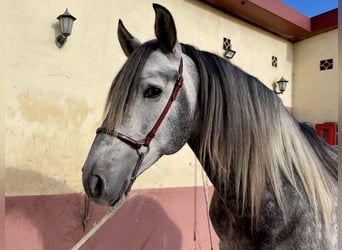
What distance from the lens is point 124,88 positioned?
818 mm

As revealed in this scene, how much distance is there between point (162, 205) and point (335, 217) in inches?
64.6

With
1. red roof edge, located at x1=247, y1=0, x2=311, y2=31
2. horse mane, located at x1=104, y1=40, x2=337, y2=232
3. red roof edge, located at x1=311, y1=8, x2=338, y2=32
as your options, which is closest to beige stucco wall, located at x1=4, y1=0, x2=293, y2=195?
horse mane, located at x1=104, y1=40, x2=337, y2=232

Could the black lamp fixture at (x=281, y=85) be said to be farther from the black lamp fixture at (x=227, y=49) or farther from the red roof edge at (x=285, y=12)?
the black lamp fixture at (x=227, y=49)

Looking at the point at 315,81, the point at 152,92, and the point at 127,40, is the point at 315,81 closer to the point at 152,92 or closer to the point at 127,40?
the point at 127,40

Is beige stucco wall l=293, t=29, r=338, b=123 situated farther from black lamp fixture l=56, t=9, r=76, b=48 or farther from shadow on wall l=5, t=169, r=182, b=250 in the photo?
black lamp fixture l=56, t=9, r=76, b=48

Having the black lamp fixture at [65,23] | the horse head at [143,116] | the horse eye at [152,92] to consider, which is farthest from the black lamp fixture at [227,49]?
the horse eye at [152,92]

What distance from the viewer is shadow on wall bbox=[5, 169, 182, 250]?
66.2 inches

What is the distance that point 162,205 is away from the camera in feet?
7.79

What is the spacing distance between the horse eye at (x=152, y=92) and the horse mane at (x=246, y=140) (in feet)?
0.29

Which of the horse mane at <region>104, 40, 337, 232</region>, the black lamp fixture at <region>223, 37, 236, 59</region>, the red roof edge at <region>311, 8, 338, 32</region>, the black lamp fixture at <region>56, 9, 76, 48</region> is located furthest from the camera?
the red roof edge at <region>311, 8, 338, 32</region>

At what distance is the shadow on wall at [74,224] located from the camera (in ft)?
5.52

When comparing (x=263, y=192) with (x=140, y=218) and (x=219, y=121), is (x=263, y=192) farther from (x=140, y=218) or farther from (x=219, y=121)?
(x=140, y=218)

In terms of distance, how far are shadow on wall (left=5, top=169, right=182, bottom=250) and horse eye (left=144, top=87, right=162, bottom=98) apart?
128 cm

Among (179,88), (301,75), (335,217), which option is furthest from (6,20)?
(301,75)
